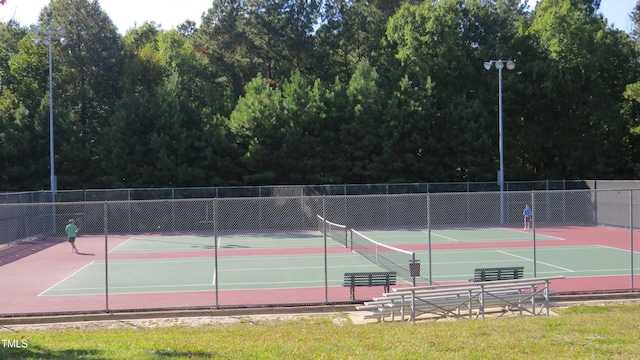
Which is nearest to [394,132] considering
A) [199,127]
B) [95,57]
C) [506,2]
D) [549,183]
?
[549,183]

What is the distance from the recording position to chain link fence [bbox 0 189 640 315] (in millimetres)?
18703

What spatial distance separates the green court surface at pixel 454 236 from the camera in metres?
31.8

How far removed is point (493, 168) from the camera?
47969mm

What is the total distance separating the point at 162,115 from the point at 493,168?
971 inches

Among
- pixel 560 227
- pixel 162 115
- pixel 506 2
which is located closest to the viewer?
pixel 560 227

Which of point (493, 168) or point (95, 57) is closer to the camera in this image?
point (493, 168)

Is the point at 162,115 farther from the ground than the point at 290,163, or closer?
farther from the ground

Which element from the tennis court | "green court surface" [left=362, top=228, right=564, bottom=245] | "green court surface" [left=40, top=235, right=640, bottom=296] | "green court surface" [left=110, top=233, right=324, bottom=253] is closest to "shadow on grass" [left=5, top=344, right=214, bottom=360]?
the tennis court

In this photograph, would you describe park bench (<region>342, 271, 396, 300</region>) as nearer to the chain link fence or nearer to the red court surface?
the red court surface

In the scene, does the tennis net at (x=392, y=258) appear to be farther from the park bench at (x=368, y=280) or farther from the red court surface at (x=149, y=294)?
the red court surface at (x=149, y=294)

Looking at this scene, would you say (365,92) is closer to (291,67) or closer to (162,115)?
(291,67)

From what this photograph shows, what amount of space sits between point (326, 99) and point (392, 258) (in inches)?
1054

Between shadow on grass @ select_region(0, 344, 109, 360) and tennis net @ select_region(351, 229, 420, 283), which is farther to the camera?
tennis net @ select_region(351, 229, 420, 283)

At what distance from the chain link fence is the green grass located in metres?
4.76
